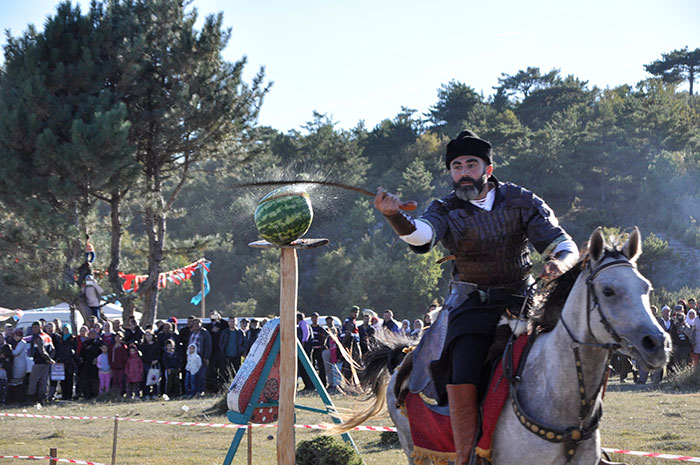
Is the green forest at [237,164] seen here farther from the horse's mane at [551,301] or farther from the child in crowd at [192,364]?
the child in crowd at [192,364]

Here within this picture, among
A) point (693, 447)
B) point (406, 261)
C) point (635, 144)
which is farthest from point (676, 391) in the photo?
point (635, 144)

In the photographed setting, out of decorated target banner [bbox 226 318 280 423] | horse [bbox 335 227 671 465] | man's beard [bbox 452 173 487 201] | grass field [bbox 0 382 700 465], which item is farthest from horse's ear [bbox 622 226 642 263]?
grass field [bbox 0 382 700 465]

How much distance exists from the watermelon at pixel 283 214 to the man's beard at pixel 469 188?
121 centimetres

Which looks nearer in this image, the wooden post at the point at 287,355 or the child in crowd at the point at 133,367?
the wooden post at the point at 287,355

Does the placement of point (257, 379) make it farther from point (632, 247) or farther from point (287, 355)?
point (632, 247)

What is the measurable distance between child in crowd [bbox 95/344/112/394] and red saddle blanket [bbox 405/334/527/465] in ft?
51.3

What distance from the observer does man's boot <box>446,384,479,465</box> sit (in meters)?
4.49

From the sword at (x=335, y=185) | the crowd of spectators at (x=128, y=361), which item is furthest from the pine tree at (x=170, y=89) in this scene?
the sword at (x=335, y=185)

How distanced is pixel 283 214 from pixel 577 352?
2.33m

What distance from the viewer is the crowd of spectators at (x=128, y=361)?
19.1 metres

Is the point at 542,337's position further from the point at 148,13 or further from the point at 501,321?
the point at 148,13

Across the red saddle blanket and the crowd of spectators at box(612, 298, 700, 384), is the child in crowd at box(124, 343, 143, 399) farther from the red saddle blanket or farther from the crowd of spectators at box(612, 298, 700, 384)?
the red saddle blanket

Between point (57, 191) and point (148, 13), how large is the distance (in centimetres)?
692

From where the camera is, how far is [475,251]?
15.8ft
